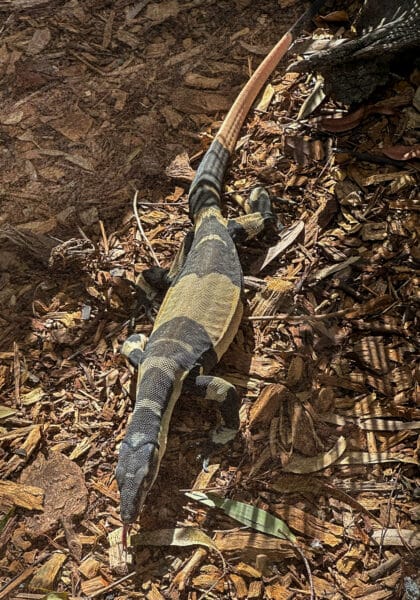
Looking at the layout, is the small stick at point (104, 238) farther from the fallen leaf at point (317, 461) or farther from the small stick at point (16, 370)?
the fallen leaf at point (317, 461)

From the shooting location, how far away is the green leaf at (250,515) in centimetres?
430

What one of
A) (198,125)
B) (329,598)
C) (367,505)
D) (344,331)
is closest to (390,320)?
(344,331)

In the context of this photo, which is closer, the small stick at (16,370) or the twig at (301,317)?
the twig at (301,317)

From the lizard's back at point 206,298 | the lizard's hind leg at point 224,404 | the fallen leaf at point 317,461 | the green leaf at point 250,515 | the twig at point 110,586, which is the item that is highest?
the lizard's back at point 206,298

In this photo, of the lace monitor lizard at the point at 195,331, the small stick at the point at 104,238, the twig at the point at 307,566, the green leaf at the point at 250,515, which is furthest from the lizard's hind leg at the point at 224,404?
the small stick at the point at 104,238

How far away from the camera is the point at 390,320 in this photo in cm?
498

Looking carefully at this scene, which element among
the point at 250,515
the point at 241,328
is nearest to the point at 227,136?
the point at 241,328

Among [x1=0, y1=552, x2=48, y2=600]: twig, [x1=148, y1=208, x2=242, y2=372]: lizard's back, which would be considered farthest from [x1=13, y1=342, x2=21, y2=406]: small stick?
[x1=0, y1=552, x2=48, y2=600]: twig

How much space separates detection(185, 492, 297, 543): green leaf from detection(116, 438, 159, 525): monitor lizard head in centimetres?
37

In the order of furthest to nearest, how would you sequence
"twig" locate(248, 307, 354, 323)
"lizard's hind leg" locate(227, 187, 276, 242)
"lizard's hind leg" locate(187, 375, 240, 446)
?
1. "lizard's hind leg" locate(227, 187, 276, 242)
2. "twig" locate(248, 307, 354, 323)
3. "lizard's hind leg" locate(187, 375, 240, 446)

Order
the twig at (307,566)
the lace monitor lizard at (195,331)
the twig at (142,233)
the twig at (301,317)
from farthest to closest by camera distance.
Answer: the twig at (142,233) < the twig at (301,317) < the lace monitor lizard at (195,331) < the twig at (307,566)

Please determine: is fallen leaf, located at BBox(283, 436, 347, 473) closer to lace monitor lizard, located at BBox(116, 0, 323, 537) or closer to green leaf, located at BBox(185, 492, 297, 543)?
green leaf, located at BBox(185, 492, 297, 543)

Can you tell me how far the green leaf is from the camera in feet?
14.1

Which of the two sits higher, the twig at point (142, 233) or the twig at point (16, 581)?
the twig at point (142, 233)
